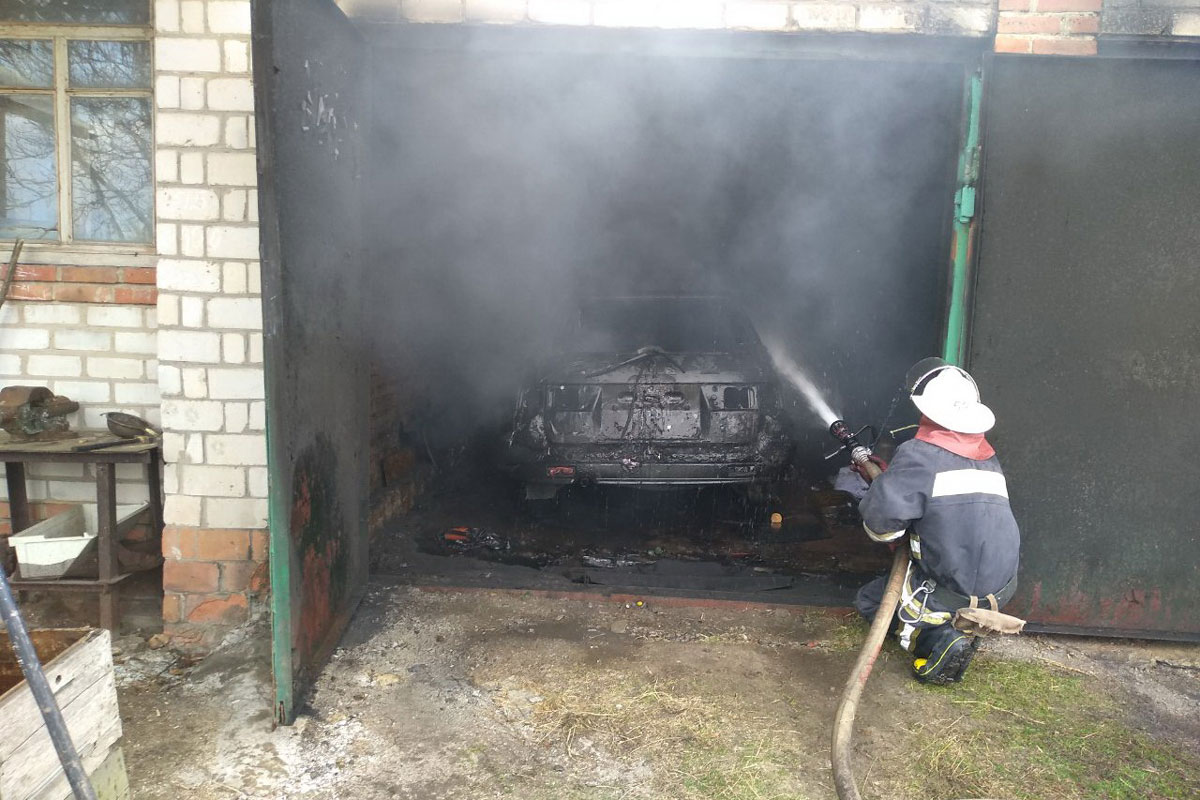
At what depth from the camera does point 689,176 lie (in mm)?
8180

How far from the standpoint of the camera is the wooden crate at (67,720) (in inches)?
66.2

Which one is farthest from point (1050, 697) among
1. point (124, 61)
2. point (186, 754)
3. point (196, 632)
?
point (124, 61)

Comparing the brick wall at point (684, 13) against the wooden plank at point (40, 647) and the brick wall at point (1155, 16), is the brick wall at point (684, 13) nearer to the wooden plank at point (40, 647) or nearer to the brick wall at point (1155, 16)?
the brick wall at point (1155, 16)

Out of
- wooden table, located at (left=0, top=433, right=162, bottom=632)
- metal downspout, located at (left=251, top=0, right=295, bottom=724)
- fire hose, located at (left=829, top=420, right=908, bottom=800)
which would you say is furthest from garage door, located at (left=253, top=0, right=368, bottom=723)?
fire hose, located at (left=829, top=420, right=908, bottom=800)

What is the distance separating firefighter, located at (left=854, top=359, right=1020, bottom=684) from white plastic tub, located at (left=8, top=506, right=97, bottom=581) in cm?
362

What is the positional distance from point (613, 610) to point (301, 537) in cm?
162

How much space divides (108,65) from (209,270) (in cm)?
128

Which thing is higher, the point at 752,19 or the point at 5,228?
the point at 752,19

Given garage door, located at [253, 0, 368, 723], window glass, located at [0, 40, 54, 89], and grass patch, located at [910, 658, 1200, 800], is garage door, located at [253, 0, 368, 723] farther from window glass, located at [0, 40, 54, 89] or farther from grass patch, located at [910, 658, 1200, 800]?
grass patch, located at [910, 658, 1200, 800]

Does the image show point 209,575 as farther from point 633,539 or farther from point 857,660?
point 857,660

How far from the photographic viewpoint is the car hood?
4.88 m

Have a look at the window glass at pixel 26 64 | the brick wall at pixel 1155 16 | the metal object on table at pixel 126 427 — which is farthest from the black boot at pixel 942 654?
the window glass at pixel 26 64

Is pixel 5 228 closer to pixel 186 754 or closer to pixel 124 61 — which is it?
pixel 124 61

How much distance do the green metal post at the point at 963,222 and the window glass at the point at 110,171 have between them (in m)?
4.05
